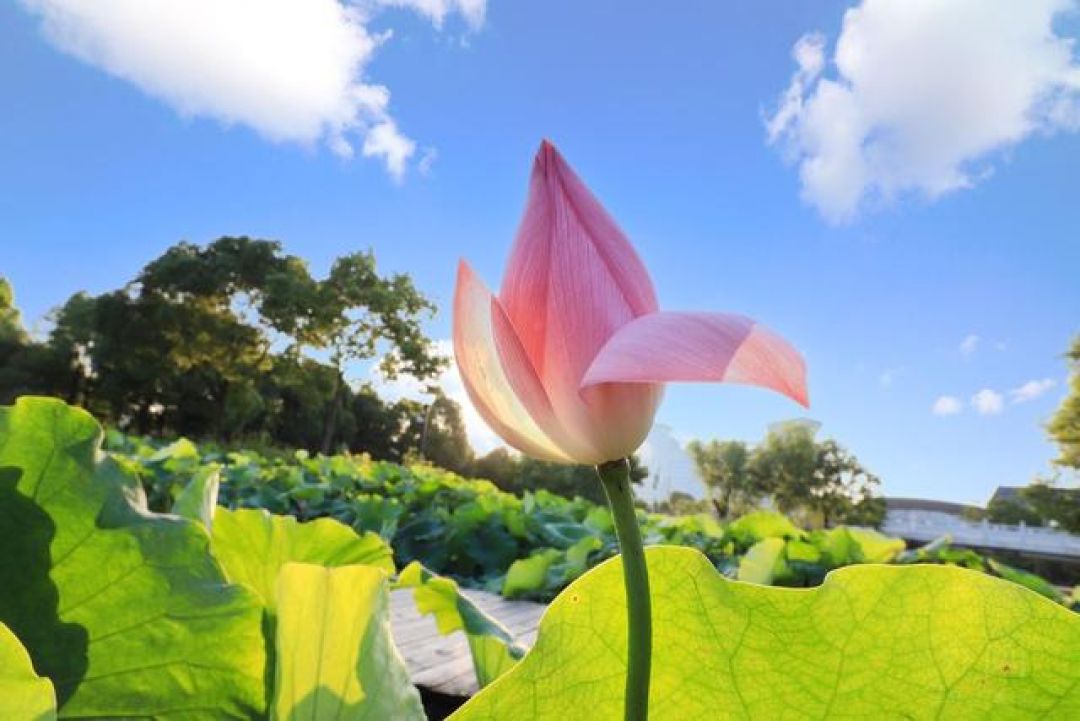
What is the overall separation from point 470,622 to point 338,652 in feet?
1.17

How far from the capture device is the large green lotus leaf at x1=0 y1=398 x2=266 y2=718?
49cm

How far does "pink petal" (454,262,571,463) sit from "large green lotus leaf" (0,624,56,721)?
0.20 metres

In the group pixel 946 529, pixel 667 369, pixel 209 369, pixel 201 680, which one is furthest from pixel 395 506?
pixel 946 529

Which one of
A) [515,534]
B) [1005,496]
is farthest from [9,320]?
[1005,496]

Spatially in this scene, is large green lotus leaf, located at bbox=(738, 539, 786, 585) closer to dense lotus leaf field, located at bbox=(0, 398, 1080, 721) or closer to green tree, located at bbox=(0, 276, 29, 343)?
dense lotus leaf field, located at bbox=(0, 398, 1080, 721)

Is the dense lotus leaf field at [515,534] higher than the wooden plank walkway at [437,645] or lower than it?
higher

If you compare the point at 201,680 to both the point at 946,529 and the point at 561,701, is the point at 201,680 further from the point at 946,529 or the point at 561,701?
the point at 946,529

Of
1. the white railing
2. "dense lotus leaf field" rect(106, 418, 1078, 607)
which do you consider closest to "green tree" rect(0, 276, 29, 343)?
"dense lotus leaf field" rect(106, 418, 1078, 607)

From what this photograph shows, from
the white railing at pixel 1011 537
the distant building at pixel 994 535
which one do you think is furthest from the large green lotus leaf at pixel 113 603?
the white railing at pixel 1011 537

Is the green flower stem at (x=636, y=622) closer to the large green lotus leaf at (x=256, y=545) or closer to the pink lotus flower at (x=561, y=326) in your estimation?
the pink lotus flower at (x=561, y=326)

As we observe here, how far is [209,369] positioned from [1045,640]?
26137mm

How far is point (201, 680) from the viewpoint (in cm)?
50

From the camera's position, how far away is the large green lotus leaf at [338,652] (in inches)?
16.8

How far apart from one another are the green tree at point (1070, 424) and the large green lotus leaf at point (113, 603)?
25.6m
